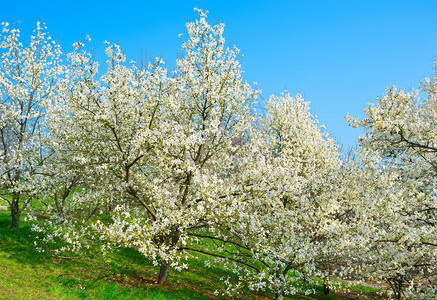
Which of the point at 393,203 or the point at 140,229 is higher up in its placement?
the point at 393,203

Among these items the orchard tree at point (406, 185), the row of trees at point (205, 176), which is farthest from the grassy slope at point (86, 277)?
the orchard tree at point (406, 185)

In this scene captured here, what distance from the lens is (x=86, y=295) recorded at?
12000mm

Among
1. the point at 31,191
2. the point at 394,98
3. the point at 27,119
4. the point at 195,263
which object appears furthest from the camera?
the point at 195,263

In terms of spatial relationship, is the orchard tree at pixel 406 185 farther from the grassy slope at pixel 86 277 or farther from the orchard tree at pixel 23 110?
the orchard tree at pixel 23 110

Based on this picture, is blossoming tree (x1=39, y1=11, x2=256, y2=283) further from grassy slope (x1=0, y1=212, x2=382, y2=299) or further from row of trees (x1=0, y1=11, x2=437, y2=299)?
grassy slope (x1=0, y1=212, x2=382, y2=299)

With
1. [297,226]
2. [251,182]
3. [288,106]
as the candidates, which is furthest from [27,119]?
[288,106]

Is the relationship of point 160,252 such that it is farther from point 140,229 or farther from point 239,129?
point 239,129

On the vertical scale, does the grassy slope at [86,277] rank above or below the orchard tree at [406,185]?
below

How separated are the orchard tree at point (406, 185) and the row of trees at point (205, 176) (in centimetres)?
6

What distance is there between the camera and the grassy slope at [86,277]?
1198 cm

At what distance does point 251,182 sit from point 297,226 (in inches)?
117

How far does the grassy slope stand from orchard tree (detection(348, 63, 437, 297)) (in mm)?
8021

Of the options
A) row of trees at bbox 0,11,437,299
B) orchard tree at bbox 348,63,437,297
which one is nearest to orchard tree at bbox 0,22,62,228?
row of trees at bbox 0,11,437,299

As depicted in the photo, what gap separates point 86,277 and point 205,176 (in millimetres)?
8146
